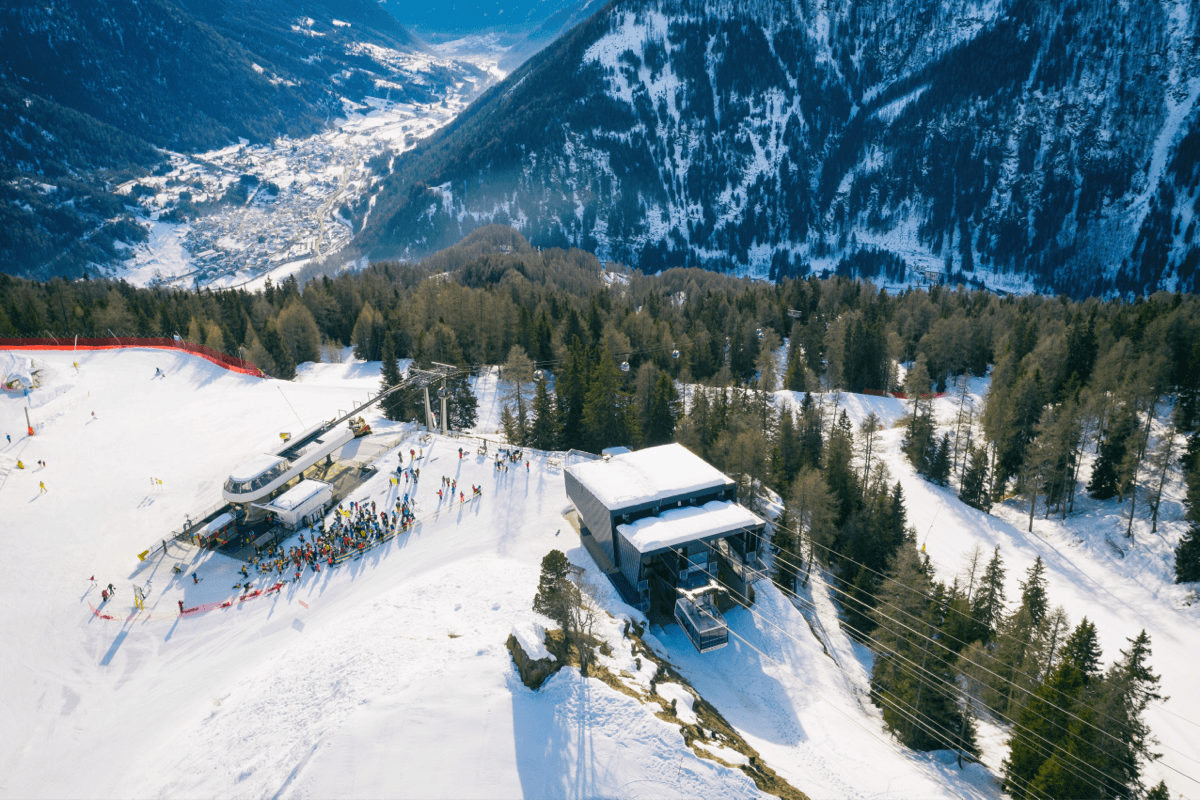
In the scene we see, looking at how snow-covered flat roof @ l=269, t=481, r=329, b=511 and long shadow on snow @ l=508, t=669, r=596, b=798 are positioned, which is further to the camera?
snow-covered flat roof @ l=269, t=481, r=329, b=511

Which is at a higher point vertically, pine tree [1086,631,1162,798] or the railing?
the railing

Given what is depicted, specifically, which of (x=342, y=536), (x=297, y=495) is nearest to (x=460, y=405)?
(x=297, y=495)

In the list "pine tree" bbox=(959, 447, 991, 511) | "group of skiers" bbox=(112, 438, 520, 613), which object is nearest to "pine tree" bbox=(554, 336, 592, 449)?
"group of skiers" bbox=(112, 438, 520, 613)

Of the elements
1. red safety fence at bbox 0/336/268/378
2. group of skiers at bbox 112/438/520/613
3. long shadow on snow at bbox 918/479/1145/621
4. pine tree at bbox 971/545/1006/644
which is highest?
red safety fence at bbox 0/336/268/378

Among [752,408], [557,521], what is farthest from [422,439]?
[752,408]

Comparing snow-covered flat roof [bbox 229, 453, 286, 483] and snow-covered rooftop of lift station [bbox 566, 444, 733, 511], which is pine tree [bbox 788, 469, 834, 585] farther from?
snow-covered flat roof [bbox 229, 453, 286, 483]

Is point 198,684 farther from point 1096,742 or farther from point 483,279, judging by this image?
point 483,279
